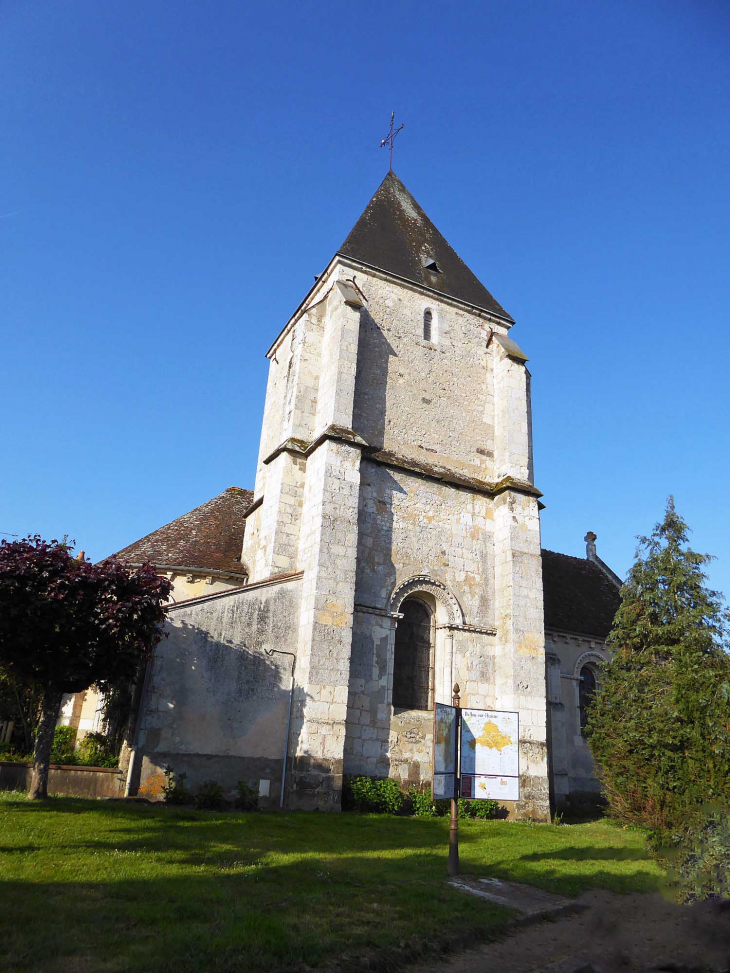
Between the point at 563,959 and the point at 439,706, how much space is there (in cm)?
308

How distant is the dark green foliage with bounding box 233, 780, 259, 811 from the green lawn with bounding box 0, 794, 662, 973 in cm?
99

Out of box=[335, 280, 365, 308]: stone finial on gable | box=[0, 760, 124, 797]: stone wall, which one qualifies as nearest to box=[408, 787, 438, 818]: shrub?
box=[0, 760, 124, 797]: stone wall

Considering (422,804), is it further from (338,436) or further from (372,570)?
(338,436)

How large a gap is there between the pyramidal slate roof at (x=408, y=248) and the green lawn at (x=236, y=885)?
46.4 feet

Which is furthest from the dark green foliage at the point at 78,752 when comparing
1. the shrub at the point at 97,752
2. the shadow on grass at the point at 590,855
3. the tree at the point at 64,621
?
the shadow on grass at the point at 590,855

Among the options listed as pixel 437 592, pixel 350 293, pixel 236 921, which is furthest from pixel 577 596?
pixel 236 921

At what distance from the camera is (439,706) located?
8.53 m

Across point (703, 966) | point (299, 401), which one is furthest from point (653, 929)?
point (299, 401)

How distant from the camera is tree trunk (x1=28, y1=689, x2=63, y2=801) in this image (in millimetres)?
10430

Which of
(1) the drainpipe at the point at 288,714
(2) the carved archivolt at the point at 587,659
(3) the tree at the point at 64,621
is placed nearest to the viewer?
(3) the tree at the point at 64,621

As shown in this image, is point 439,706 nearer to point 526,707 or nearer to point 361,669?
point 361,669

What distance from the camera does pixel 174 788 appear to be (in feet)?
38.8

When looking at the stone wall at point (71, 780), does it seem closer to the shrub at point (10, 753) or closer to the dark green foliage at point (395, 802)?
the shrub at point (10, 753)

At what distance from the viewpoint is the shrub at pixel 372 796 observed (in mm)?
13077
